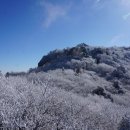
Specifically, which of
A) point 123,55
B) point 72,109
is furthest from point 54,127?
point 123,55

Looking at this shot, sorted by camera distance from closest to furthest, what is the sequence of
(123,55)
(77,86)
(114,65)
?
(77,86) → (114,65) → (123,55)

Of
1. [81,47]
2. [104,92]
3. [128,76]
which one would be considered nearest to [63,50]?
[81,47]

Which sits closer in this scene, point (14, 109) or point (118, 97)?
point (14, 109)

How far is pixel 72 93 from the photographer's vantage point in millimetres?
35781

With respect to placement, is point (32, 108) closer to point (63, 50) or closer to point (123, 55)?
point (63, 50)

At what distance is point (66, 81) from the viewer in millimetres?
45062

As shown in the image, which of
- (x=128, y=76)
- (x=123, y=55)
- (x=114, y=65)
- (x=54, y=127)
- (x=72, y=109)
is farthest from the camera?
(x=123, y=55)

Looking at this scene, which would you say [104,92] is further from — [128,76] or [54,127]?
[54,127]

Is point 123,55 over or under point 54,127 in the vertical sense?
over

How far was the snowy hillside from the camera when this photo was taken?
1484cm

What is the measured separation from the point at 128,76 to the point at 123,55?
67.5ft

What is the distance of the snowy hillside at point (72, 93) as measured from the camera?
14.8m

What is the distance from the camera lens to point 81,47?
67.0m

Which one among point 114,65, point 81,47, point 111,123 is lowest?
point 111,123
